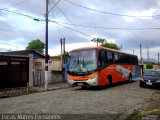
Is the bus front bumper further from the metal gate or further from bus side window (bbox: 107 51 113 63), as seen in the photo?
the metal gate

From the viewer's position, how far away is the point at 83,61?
1980 centimetres

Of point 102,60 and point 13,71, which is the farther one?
point 13,71

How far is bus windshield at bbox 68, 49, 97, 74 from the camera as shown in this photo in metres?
19.5

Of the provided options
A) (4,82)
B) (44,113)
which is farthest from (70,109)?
(4,82)

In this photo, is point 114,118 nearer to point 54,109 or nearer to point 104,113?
point 104,113

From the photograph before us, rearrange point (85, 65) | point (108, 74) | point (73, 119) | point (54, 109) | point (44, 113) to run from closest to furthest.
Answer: point (73, 119) → point (44, 113) → point (54, 109) → point (85, 65) → point (108, 74)

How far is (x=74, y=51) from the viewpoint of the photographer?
2061 centimetres

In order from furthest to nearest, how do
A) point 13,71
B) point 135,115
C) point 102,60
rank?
point 13,71, point 102,60, point 135,115

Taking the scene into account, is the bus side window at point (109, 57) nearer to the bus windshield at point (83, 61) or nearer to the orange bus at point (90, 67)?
the orange bus at point (90, 67)

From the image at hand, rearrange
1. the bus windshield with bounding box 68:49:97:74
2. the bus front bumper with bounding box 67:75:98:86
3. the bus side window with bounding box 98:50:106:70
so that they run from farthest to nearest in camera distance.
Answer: the bus side window with bounding box 98:50:106:70, the bus windshield with bounding box 68:49:97:74, the bus front bumper with bounding box 67:75:98:86

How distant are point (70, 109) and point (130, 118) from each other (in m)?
2.75

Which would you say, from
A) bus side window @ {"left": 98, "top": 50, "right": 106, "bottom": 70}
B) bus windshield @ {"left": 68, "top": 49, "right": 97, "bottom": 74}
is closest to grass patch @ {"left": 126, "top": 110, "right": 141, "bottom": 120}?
bus windshield @ {"left": 68, "top": 49, "right": 97, "bottom": 74}

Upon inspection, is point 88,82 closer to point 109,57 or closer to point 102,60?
point 102,60

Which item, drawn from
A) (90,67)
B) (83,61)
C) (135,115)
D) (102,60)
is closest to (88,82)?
(90,67)
